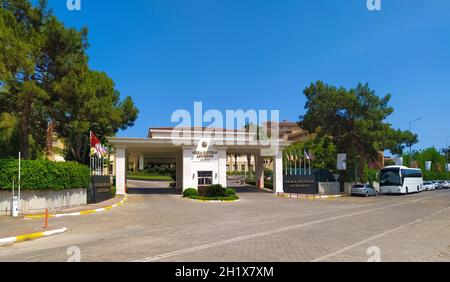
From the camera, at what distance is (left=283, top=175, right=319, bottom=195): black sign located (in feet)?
160

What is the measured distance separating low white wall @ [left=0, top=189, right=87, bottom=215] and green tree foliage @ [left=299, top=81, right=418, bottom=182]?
33.5 m

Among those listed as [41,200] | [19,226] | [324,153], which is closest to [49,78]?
[41,200]

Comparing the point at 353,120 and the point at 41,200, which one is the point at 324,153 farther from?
the point at 41,200

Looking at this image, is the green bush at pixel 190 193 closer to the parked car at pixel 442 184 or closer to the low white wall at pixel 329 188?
the low white wall at pixel 329 188

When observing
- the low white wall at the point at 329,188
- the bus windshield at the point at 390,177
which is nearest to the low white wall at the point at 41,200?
the low white wall at the point at 329,188

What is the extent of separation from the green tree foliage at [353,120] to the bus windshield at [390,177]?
269 cm

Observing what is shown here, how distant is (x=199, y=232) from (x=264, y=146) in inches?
1245

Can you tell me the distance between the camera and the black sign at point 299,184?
48.7 m

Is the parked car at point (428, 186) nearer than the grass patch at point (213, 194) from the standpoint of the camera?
No

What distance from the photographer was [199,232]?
15672 millimetres

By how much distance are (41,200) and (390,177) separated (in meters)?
40.8
